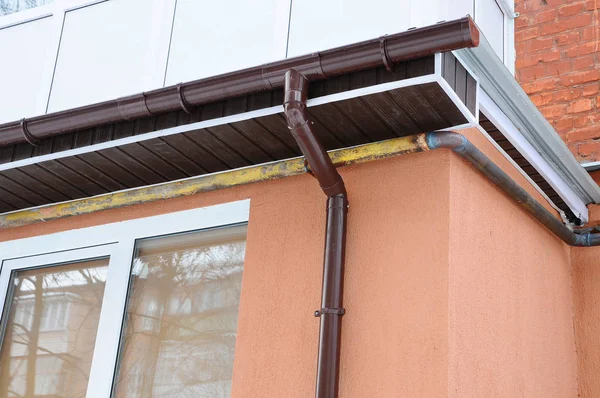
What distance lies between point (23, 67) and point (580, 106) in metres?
4.39

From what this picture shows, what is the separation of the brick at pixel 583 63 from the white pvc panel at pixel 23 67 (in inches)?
167

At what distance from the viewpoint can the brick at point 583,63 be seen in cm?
695

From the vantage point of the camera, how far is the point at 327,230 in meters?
4.79

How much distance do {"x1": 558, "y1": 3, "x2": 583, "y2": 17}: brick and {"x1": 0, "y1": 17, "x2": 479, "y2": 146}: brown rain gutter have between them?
3710 millimetres

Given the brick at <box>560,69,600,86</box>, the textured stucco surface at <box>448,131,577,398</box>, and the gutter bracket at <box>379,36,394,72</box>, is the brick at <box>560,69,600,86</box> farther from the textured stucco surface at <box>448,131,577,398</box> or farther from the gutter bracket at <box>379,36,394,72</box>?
the gutter bracket at <box>379,36,394,72</box>

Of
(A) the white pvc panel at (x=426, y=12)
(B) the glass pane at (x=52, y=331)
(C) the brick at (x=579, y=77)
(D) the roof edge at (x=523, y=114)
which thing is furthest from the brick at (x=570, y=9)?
(B) the glass pane at (x=52, y=331)

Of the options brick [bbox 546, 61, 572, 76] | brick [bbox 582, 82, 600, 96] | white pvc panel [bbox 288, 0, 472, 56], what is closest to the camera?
white pvc panel [bbox 288, 0, 472, 56]

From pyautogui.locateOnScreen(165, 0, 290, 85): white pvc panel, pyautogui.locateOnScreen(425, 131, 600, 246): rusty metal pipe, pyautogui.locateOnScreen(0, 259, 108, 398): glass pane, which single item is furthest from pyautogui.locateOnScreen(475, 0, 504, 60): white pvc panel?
pyautogui.locateOnScreen(0, 259, 108, 398): glass pane

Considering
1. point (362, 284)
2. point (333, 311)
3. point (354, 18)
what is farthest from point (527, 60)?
point (333, 311)

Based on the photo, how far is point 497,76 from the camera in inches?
186

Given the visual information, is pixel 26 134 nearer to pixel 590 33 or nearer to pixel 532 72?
pixel 532 72

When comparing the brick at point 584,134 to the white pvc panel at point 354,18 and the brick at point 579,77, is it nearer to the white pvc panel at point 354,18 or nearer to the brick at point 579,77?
the brick at point 579,77

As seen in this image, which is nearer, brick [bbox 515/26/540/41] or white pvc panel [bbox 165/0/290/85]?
white pvc panel [bbox 165/0/290/85]

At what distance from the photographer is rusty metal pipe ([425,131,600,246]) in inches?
183
